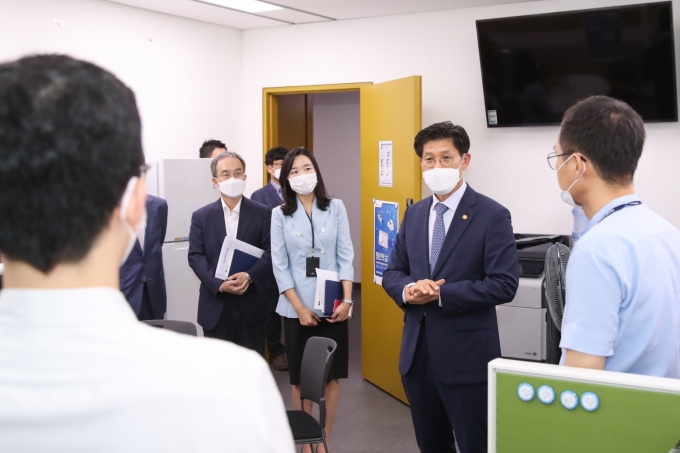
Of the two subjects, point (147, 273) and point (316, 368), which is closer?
point (316, 368)

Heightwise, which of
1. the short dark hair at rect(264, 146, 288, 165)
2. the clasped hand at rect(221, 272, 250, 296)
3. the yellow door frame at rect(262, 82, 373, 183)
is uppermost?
the yellow door frame at rect(262, 82, 373, 183)

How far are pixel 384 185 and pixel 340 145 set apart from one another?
11.8 feet

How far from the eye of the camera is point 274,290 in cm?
563

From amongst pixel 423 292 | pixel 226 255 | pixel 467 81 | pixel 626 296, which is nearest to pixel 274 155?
pixel 467 81

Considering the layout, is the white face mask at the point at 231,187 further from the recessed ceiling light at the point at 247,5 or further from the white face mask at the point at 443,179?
the recessed ceiling light at the point at 247,5

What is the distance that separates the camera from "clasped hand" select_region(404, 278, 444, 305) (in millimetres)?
2645

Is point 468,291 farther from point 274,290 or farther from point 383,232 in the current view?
point 274,290

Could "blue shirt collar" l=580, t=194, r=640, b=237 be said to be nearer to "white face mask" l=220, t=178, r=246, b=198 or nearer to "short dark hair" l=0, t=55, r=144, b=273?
"short dark hair" l=0, t=55, r=144, b=273

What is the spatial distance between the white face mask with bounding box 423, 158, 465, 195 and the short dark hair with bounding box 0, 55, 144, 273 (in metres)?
2.25

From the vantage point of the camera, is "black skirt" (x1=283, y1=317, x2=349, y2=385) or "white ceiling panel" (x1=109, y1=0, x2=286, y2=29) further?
"white ceiling panel" (x1=109, y1=0, x2=286, y2=29)

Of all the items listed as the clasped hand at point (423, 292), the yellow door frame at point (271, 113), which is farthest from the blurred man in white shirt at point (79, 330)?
the yellow door frame at point (271, 113)

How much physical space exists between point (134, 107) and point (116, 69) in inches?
186

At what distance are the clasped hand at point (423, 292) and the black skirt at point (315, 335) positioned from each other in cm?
101

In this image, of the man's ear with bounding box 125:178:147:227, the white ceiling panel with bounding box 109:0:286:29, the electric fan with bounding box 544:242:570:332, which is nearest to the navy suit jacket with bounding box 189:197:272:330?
the electric fan with bounding box 544:242:570:332
